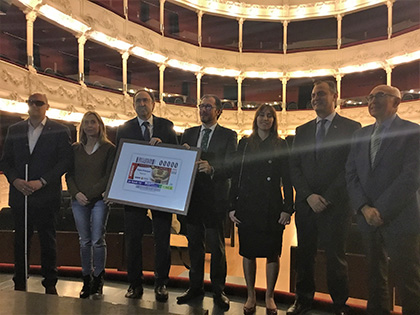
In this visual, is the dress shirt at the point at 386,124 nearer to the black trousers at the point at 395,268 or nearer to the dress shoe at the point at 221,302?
the black trousers at the point at 395,268

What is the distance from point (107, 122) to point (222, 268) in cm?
1129

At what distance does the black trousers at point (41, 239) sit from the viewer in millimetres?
2873

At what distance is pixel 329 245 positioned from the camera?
8.21 ft

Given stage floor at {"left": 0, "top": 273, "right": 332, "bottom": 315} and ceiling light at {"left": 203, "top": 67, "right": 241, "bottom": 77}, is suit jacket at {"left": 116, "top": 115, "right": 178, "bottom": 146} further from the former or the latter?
ceiling light at {"left": 203, "top": 67, "right": 241, "bottom": 77}

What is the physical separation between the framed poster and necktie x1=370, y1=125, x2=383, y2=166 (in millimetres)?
1243

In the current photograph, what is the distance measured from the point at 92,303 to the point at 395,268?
1.88 m

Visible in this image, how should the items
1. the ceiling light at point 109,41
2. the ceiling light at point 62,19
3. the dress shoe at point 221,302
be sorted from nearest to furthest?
1. the dress shoe at point 221,302
2. the ceiling light at point 62,19
3. the ceiling light at point 109,41

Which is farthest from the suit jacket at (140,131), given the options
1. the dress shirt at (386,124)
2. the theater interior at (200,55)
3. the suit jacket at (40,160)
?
the theater interior at (200,55)

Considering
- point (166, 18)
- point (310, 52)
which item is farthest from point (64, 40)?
point (310, 52)

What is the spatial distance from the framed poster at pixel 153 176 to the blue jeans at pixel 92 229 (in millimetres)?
227

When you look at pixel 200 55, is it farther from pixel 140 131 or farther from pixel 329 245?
pixel 329 245

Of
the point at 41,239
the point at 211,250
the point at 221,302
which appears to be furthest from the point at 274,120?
the point at 41,239

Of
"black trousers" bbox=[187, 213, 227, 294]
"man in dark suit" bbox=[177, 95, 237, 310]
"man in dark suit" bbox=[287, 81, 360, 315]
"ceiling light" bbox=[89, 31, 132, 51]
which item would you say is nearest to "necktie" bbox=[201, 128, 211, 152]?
"man in dark suit" bbox=[177, 95, 237, 310]

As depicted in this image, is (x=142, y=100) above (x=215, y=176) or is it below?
above
